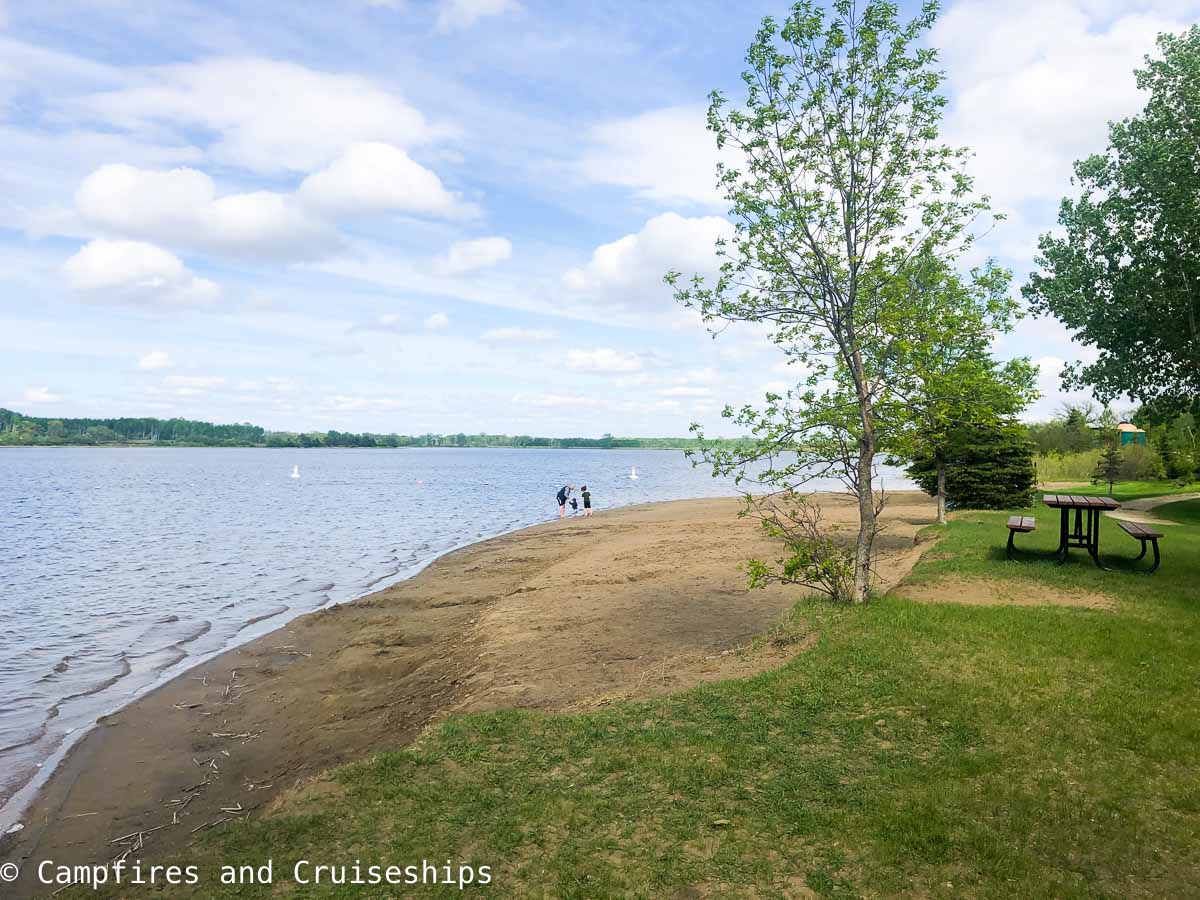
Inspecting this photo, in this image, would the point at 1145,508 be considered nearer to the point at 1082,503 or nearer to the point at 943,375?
the point at 1082,503

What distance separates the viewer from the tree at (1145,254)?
21094mm

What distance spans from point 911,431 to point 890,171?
3.49 metres

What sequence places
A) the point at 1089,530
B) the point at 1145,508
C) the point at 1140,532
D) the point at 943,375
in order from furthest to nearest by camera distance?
1. the point at 1145,508
2. the point at 1089,530
3. the point at 1140,532
4. the point at 943,375

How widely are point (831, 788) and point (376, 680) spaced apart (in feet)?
24.5

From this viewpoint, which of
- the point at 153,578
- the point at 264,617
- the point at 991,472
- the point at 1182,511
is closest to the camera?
the point at 264,617

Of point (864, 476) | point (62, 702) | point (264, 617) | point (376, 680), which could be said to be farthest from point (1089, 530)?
point (62, 702)

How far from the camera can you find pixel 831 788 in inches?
220

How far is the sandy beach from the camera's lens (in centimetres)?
750

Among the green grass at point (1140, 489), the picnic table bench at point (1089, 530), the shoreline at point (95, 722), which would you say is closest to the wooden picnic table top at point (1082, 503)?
the picnic table bench at point (1089, 530)

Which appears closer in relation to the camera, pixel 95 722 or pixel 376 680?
pixel 95 722

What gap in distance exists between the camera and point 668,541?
75.3 ft

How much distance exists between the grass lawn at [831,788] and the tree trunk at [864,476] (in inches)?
84.9

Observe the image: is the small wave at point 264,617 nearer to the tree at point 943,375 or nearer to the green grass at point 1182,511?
the tree at point 943,375

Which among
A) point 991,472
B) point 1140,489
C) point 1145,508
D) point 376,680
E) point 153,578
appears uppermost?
point 991,472
